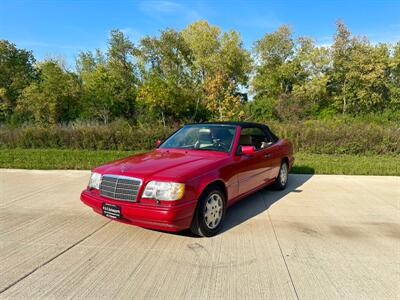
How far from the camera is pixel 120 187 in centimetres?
324

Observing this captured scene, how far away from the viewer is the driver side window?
4734 mm

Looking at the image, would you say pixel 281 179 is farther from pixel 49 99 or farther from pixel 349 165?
pixel 49 99

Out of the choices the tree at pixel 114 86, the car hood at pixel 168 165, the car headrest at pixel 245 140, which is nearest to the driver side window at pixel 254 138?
the car headrest at pixel 245 140

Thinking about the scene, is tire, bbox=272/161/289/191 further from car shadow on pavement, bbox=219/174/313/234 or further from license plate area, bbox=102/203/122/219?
license plate area, bbox=102/203/122/219

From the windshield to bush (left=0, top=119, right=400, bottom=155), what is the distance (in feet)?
24.2

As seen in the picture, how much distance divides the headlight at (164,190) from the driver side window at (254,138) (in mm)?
1869

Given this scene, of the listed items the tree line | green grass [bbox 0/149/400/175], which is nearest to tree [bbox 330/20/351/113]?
the tree line

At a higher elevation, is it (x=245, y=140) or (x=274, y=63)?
(x=274, y=63)

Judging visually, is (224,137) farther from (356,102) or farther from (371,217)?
(356,102)

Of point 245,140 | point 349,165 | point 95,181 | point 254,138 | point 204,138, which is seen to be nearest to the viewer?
point 95,181

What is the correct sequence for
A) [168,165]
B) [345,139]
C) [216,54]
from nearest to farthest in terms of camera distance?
1. [168,165]
2. [345,139]
3. [216,54]

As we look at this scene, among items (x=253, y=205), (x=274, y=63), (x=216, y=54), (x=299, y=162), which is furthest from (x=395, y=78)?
(x=253, y=205)

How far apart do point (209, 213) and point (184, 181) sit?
2.17ft

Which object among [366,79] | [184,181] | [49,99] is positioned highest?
[366,79]
